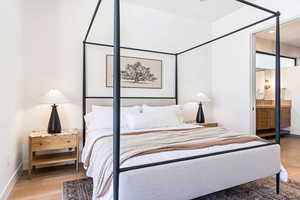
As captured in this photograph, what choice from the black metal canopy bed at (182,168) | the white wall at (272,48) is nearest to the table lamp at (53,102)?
the black metal canopy bed at (182,168)

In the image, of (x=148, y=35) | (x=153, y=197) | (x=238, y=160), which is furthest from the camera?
(x=148, y=35)

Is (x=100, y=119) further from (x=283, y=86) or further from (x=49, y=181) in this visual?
(x=283, y=86)

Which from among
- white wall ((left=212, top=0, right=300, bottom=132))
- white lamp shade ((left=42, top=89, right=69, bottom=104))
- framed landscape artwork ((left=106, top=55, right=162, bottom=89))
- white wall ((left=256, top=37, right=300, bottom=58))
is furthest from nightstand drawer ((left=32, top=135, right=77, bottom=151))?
white wall ((left=256, top=37, right=300, bottom=58))

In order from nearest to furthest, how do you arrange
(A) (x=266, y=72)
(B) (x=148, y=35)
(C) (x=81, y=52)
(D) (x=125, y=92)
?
(C) (x=81, y=52) < (D) (x=125, y=92) < (B) (x=148, y=35) < (A) (x=266, y=72)

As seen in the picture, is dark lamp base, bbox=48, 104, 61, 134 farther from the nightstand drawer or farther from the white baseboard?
the white baseboard

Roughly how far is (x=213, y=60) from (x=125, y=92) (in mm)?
2309

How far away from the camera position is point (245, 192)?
6.51 feet

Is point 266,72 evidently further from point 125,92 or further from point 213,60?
point 125,92

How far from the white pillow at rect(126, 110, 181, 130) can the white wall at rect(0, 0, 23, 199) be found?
1.47m

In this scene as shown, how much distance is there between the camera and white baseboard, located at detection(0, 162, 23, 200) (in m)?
1.84

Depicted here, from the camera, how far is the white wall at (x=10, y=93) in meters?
1.84

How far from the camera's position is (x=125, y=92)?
327 centimetres

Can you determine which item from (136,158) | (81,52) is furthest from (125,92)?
(136,158)

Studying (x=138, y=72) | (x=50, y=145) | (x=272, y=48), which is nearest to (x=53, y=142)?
(x=50, y=145)
